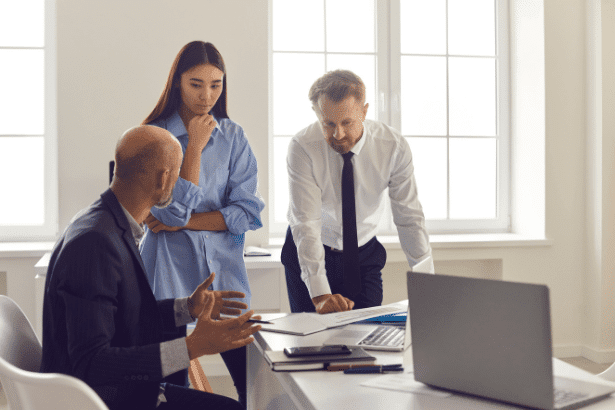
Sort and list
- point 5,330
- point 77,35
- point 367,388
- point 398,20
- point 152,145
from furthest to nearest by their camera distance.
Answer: point 398,20 < point 77,35 < point 152,145 < point 5,330 < point 367,388

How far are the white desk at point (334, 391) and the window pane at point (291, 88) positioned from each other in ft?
8.16

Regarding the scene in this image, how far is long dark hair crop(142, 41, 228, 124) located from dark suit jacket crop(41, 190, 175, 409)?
79cm

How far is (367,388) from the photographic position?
3.85 feet

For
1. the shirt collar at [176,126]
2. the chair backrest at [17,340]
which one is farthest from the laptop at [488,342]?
the shirt collar at [176,126]

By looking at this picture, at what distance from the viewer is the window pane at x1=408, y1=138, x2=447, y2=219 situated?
412 centimetres

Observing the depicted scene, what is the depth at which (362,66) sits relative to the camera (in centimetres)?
401

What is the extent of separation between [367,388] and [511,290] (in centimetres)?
37

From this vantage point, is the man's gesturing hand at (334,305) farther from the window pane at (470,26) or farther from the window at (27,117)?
the window pane at (470,26)

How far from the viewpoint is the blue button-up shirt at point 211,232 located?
2072mm

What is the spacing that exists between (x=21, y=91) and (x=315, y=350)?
3.06 metres

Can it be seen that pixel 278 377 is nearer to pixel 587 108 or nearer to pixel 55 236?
pixel 55 236

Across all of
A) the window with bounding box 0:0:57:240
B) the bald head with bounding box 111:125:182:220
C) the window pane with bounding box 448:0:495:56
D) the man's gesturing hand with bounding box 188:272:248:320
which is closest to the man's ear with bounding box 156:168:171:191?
the bald head with bounding box 111:125:182:220

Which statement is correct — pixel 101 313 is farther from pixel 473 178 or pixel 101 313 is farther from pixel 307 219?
pixel 473 178

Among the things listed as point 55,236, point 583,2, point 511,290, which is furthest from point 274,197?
point 511,290
